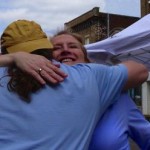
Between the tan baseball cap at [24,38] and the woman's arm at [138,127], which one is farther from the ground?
the tan baseball cap at [24,38]

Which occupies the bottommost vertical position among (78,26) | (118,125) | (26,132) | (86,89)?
(78,26)

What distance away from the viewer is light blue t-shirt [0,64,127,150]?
75.5 inches

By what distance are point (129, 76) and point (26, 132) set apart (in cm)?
59

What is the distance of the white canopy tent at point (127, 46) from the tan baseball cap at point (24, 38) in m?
1.76

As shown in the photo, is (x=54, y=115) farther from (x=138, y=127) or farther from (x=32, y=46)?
(x=138, y=127)

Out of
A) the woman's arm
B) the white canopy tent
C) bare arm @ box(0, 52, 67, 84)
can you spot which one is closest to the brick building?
the white canopy tent

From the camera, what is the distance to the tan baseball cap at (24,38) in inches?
83.6

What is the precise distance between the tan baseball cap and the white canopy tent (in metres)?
1.76

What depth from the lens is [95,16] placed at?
3581cm

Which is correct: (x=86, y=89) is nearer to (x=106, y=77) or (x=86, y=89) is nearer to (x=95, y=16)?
(x=106, y=77)

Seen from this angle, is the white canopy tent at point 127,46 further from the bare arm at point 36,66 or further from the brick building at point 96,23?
the brick building at point 96,23

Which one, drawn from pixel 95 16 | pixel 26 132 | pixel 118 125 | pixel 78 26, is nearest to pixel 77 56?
pixel 118 125

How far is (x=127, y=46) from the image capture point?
13.8 feet

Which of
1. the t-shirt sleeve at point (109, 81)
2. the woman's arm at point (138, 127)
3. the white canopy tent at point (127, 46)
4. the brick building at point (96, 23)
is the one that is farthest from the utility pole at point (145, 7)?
the t-shirt sleeve at point (109, 81)
